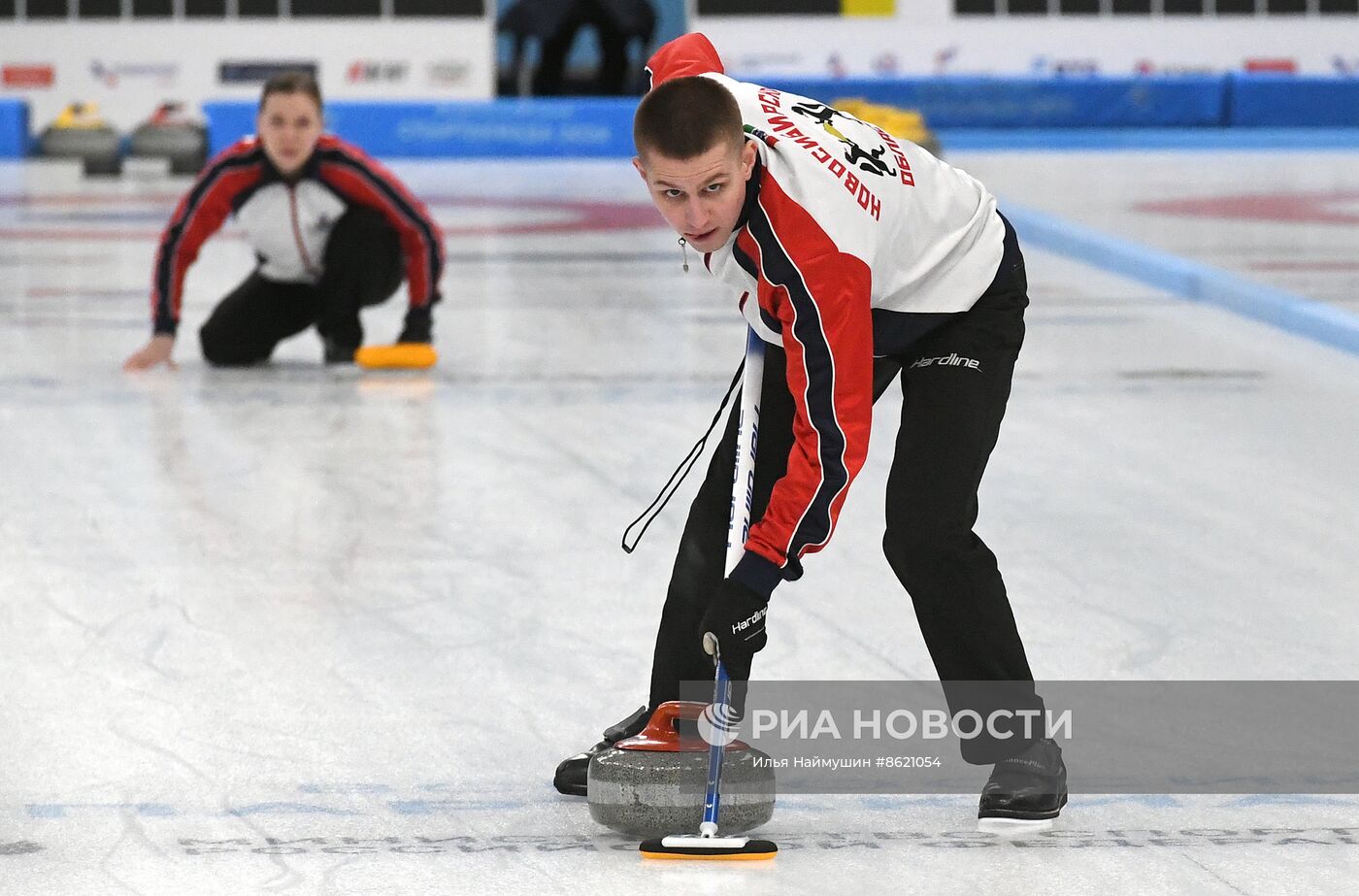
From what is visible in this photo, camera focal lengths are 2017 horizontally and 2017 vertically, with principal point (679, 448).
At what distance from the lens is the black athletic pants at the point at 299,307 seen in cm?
730

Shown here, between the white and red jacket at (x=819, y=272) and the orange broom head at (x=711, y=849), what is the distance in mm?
389

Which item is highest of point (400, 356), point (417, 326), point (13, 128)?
point (417, 326)

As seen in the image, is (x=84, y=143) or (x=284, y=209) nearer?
(x=284, y=209)

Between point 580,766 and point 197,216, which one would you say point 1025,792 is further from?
point 197,216

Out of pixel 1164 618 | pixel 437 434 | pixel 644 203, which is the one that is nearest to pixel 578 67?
pixel 644 203

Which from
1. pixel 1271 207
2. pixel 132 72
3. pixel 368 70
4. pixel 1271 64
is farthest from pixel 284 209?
pixel 1271 64

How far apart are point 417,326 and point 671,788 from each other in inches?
187

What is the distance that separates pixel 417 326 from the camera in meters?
7.51

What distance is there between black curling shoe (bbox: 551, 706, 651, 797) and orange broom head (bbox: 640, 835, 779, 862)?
24 centimetres

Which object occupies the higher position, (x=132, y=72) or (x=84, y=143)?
(x=132, y=72)

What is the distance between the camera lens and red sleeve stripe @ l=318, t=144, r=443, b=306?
23.1ft

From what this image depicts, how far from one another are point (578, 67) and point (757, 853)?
72.8 ft

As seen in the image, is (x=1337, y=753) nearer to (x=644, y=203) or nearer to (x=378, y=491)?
(x=378, y=491)

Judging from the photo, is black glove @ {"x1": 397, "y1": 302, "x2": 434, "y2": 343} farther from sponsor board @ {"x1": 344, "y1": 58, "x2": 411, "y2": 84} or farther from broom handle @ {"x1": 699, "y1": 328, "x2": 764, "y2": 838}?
sponsor board @ {"x1": 344, "y1": 58, "x2": 411, "y2": 84}
